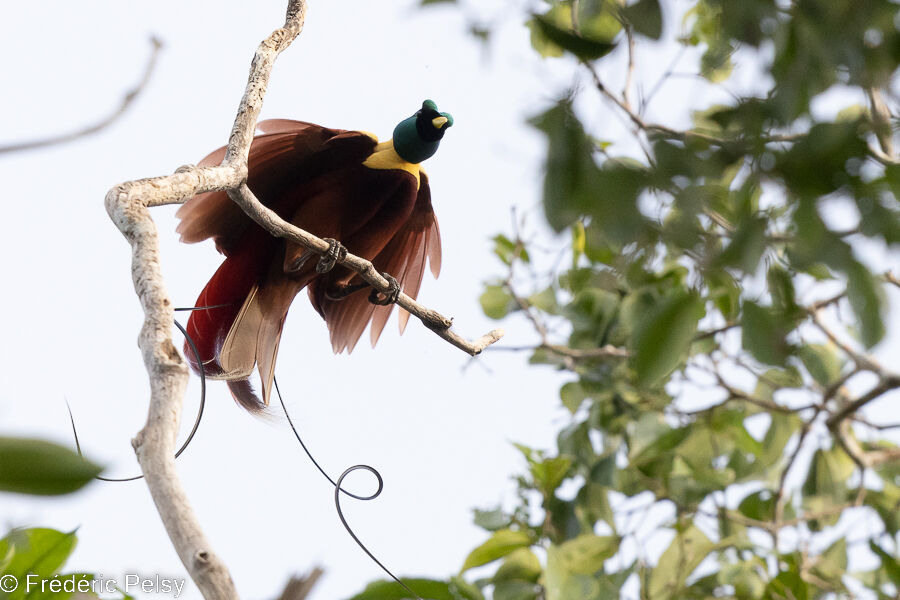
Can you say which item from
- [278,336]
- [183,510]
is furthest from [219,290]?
[183,510]

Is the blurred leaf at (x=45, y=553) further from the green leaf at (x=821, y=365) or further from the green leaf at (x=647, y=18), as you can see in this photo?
the green leaf at (x=821, y=365)

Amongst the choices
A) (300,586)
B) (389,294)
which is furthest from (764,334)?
(389,294)

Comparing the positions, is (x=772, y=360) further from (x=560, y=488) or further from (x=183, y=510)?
(x=560, y=488)

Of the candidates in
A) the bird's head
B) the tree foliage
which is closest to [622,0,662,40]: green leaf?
the tree foliage

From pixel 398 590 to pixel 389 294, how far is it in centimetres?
58

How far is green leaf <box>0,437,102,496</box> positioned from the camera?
0.28 metres

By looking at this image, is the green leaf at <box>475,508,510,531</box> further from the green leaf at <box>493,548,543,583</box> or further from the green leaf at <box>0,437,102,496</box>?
the green leaf at <box>0,437,102,496</box>

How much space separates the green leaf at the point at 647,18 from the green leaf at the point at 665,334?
24 cm

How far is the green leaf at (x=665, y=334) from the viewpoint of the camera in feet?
2.24

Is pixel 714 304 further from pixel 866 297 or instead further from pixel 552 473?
pixel 866 297

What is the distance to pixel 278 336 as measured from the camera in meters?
1.33

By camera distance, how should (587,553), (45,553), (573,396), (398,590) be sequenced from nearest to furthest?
(398,590) < (45,553) < (587,553) < (573,396)

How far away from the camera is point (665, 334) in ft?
2.30

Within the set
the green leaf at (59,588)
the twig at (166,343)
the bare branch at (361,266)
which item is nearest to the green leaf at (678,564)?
the bare branch at (361,266)
